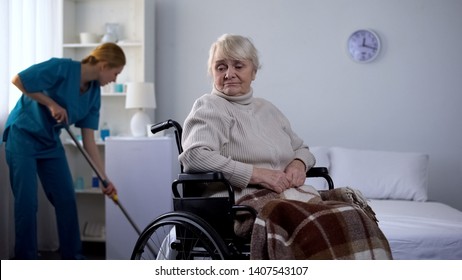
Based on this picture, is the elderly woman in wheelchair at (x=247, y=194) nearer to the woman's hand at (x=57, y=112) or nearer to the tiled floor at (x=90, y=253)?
the woman's hand at (x=57, y=112)

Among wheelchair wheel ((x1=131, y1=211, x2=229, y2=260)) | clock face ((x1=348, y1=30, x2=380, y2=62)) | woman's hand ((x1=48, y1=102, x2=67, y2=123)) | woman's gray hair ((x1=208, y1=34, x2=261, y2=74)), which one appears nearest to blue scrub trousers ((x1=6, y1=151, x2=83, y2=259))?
woman's hand ((x1=48, y1=102, x2=67, y2=123))

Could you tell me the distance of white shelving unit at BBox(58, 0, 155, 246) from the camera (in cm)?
371

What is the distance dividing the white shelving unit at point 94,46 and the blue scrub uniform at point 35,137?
33.4 inches

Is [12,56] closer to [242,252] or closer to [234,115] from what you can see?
[234,115]

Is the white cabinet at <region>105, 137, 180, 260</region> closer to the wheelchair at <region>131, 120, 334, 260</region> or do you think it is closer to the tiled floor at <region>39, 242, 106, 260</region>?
the tiled floor at <region>39, 242, 106, 260</region>

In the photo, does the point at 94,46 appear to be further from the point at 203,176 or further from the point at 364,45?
the point at 203,176

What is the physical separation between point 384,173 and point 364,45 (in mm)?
856

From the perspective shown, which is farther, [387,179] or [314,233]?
[387,179]

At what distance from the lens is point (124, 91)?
12.1ft

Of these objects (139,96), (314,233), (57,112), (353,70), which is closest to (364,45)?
(353,70)

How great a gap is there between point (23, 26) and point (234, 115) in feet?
6.70

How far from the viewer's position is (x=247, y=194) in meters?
1.63

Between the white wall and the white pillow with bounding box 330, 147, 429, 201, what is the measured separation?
13.6 inches
